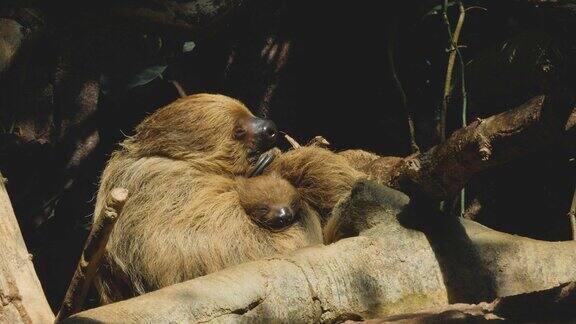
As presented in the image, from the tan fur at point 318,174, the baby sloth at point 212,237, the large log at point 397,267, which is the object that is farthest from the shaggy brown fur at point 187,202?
the large log at point 397,267

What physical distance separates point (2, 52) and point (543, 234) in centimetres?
458

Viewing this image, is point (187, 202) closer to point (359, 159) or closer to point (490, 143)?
point (359, 159)

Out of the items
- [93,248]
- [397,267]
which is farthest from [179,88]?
[93,248]

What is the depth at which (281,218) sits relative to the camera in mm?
6777

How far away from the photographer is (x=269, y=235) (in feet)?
22.3

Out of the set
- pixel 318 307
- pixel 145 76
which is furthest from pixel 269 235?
pixel 145 76

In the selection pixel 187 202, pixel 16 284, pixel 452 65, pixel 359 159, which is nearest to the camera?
pixel 16 284

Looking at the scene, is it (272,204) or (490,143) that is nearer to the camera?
(490,143)

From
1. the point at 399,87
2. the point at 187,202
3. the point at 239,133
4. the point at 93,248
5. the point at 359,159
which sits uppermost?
the point at 399,87

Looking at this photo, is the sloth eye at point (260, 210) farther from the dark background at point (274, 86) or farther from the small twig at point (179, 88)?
the small twig at point (179, 88)

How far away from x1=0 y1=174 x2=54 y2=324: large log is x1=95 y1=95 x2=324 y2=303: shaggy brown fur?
159 centimetres

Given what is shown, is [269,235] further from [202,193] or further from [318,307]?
[318,307]

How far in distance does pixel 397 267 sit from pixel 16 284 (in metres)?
2.25

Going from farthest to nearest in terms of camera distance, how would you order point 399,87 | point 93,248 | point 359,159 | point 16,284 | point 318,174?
point 399,87, point 359,159, point 318,174, point 93,248, point 16,284
